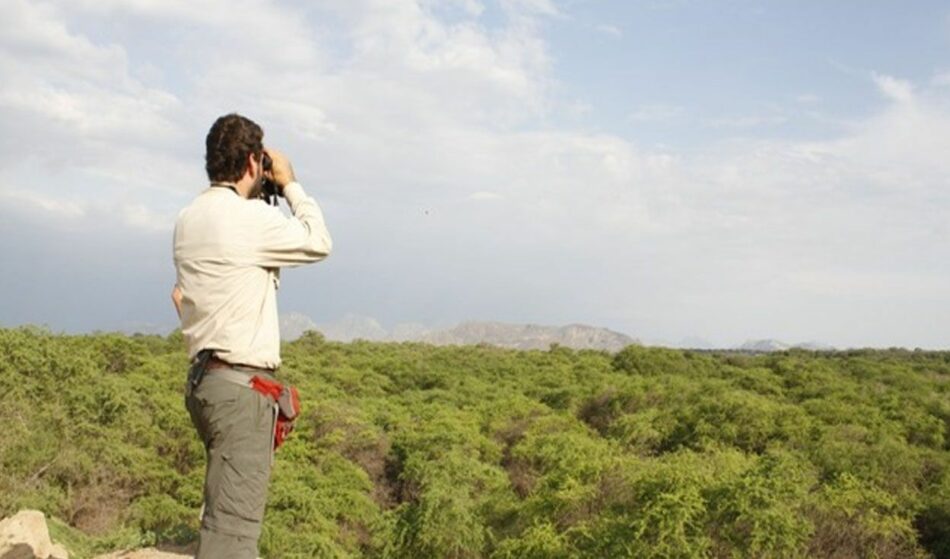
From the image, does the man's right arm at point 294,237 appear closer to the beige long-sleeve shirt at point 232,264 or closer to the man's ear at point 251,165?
the beige long-sleeve shirt at point 232,264

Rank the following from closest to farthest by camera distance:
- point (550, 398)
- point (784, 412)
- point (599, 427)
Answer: point (784, 412), point (599, 427), point (550, 398)

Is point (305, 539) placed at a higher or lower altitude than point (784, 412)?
lower

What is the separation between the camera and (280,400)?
11.2 feet

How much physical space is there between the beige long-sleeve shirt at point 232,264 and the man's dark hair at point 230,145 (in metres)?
0.11

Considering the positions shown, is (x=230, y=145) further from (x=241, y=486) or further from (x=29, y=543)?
(x=29, y=543)

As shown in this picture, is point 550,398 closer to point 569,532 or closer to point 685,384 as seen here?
point 685,384

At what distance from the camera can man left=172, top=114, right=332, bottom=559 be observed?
10.7ft

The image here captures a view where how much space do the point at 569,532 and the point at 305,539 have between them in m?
6.36

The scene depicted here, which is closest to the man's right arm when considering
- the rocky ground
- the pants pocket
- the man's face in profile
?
the man's face in profile

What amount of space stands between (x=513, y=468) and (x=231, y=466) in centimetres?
2662

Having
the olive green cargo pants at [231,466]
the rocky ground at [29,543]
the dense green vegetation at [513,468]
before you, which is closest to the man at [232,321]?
the olive green cargo pants at [231,466]

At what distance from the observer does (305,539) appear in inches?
736

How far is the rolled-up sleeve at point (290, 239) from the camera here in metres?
3.35

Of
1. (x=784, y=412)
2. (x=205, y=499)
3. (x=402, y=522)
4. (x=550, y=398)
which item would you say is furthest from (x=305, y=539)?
(x=550, y=398)
